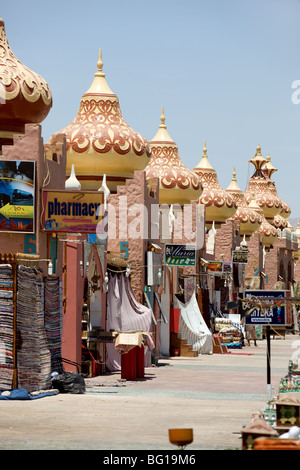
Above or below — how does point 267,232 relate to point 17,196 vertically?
above

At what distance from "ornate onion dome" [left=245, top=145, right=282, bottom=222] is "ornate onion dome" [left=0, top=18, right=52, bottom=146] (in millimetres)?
43329

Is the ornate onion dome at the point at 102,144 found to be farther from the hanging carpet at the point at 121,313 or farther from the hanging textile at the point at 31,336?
the hanging textile at the point at 31,336

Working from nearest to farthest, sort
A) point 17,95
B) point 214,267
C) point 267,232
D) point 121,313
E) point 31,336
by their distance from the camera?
point 31,336 → point 17,95 → point 121,313 → point 214,267 → point 267,232

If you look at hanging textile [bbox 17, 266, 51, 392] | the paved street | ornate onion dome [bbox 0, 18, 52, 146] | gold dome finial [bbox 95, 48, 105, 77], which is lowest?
the paved street

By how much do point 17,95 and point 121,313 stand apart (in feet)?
24.5

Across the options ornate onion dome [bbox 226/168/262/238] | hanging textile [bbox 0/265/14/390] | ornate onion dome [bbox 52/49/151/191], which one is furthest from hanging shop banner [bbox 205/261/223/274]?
hanging textile [bbox 0/265/14/390]

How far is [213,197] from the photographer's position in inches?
1921

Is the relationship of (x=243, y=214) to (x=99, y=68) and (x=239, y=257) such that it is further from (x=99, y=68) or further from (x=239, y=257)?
(x=99, y=68)

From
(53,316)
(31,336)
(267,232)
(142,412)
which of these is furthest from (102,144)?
(267,232)

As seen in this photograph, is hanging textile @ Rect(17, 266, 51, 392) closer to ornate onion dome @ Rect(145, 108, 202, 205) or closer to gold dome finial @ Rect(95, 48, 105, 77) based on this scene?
gold dome finial @ Rect(95, 48, 105, 77)

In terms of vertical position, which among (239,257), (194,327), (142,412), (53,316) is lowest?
(142,412)

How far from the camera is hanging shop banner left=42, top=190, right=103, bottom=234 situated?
21.3m

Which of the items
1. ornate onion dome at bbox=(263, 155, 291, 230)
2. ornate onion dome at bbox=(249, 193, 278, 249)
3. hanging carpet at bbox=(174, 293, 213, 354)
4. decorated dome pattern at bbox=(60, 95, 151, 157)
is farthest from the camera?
ornate onion dome at bbox=(263, 155, 291, 230)

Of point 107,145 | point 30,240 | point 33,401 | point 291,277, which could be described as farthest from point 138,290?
point 291,277
